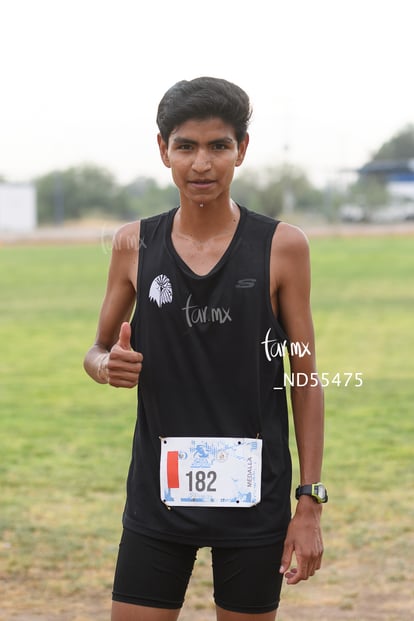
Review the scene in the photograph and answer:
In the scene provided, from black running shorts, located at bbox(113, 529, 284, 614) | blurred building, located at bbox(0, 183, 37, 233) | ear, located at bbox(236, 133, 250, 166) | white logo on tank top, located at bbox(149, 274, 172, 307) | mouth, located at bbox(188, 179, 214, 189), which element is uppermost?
ear, located at bbox(236, 133, 250, 166)

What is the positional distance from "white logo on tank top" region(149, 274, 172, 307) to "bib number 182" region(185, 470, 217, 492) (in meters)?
0.45

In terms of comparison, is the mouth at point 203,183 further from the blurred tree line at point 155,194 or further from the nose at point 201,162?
the blurred tree line at point 155,194

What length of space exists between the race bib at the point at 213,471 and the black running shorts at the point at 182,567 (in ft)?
0.41

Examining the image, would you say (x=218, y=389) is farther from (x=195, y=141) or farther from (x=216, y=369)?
(x=195, y=141)

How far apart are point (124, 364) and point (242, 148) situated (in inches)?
26.6

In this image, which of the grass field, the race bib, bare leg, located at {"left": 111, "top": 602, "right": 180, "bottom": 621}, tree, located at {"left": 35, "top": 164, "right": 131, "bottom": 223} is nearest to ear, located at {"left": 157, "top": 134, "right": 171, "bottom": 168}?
the race bib

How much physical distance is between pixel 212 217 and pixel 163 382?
46cm

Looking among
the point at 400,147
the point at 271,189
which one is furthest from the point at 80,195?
the point at 400,147

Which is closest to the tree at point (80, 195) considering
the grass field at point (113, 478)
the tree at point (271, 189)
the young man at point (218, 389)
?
the tree at point (271, 189)

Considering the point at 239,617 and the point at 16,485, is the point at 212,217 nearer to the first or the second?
the point at 239,617

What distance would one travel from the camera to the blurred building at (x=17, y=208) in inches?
3152

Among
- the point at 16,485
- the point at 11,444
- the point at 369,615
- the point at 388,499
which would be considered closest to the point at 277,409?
the point at 369,615

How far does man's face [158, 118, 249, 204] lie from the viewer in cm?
273

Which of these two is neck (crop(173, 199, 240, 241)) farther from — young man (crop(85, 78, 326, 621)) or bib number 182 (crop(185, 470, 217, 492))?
bib number 182 (crop(185, 470, 217, 492))
